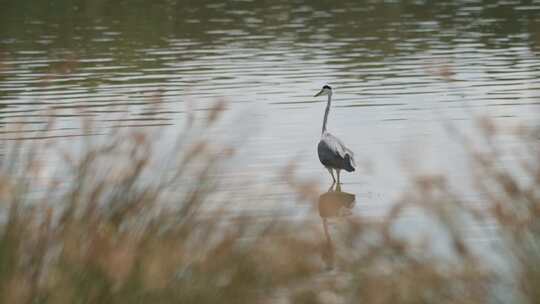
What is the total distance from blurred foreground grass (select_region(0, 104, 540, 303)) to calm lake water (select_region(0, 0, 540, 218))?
10.3 inches

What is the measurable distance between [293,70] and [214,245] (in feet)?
58.5

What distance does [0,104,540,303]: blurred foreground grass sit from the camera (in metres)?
3.75

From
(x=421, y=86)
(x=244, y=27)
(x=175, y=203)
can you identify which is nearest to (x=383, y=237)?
(x=175, y=203)

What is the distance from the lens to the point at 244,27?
101ft

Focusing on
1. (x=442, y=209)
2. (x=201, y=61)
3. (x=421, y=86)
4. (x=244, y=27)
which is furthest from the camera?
(x=244, y=27)

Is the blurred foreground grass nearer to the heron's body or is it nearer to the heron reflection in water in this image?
the heron reflection in water

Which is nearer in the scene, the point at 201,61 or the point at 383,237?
the point at 383,237

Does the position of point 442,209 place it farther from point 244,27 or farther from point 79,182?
point 244,27

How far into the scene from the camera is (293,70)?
21.7m

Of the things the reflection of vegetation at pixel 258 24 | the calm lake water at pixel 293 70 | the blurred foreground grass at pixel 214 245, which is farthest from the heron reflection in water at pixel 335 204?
the reflection of vegetation at pixel 258 24

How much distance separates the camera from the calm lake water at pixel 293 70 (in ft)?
42.5

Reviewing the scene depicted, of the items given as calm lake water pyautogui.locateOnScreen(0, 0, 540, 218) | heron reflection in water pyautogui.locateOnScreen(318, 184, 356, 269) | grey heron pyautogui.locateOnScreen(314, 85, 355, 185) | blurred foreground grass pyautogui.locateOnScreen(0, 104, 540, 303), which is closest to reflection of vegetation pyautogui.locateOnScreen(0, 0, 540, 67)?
calm lake water pyautogui.locateOnScreen(0, 0, 540, 218)

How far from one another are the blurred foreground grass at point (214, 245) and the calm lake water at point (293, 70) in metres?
0.26

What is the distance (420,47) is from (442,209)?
69.0ft
